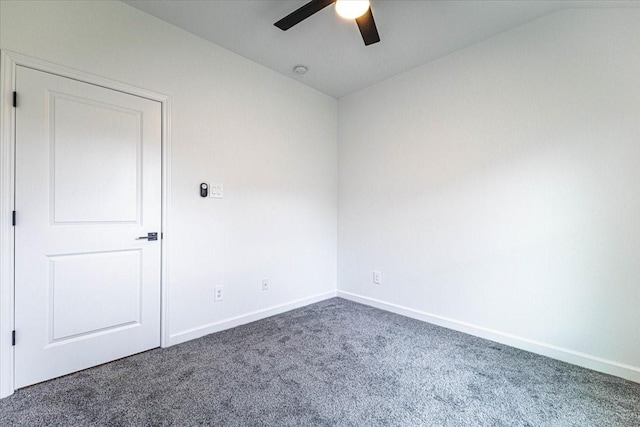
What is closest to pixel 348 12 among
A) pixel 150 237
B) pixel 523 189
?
pixel 523 189

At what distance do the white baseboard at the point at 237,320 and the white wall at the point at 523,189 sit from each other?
761 mm

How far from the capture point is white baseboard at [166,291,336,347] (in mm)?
2391

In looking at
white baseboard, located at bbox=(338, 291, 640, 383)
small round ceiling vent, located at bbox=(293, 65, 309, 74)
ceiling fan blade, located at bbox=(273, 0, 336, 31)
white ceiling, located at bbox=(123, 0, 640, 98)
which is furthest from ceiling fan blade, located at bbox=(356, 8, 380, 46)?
white baseboard, located at bbox=(338, 291, 640, 383)

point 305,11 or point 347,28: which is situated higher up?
point 347,28

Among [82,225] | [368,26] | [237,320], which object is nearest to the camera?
[368,26]

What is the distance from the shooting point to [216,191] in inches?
102

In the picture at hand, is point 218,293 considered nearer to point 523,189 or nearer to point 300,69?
point 300,69

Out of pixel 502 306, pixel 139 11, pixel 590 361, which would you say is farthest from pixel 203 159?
pixel 590 361

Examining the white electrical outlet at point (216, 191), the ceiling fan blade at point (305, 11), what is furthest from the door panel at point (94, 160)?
the ceiling fan blade at point (305, 11)

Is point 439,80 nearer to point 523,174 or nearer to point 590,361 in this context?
point 523,174

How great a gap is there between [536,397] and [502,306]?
2.62 feet

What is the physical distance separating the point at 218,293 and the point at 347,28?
8.16 ft

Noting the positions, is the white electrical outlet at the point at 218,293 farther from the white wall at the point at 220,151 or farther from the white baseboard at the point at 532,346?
the white baseboard at the point at 532,346

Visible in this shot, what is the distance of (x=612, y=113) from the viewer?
1931 millimetres
